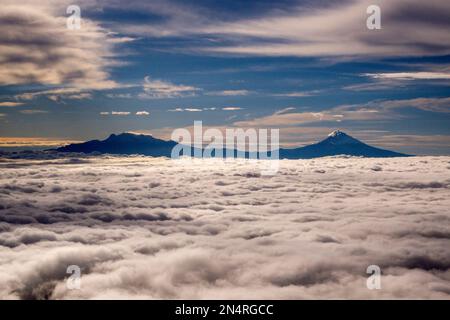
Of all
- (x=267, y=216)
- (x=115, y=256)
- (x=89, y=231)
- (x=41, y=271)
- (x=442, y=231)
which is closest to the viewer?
(x=41, y=271)

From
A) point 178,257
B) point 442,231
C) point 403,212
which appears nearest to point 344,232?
point 442,231

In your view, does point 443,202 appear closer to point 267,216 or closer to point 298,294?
point 267,216

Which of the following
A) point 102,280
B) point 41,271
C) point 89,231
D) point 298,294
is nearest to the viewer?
point 298,294

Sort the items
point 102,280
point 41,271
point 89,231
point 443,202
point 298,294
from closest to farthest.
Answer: point 298,294 → point 102,280 → point 41,271 → point 89,231 → point 443,202

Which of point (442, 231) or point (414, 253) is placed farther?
→ point (442, 231)

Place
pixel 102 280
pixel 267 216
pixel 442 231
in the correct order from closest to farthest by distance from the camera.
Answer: pixel 102 280 < pixel 442 231 < pixel 267 216

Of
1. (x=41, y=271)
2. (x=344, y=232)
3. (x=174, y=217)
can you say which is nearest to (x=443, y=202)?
(x=344, y=232)

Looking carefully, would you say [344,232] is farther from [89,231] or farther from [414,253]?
[89,231]

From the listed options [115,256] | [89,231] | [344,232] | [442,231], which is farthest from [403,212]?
[89,231]

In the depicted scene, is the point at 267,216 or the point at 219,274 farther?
the point at 267,216
